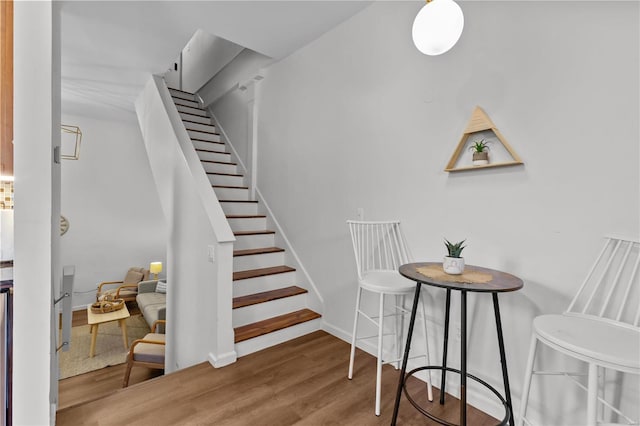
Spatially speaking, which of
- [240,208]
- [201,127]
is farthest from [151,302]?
[201,127]

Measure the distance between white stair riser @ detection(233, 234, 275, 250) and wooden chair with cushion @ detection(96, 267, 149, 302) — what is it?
125 inches

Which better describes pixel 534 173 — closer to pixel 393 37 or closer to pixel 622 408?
pixel 622 408

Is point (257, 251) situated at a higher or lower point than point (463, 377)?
higher

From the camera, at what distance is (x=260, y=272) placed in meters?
2.98

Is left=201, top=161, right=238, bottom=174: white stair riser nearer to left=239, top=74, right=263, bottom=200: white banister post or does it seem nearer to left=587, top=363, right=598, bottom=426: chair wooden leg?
left=239, top=74, right=263, bottom=200: white banister post

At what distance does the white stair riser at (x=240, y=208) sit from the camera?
3.56 metres

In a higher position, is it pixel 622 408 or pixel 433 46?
pixel 433 46

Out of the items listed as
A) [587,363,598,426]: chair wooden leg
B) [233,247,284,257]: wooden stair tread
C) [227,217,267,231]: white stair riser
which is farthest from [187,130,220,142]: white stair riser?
[587,363,598,426]: chair wooden leg

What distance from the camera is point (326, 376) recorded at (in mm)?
2064

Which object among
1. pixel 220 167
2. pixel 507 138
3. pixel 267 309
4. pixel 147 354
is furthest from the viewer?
pixel 220 167

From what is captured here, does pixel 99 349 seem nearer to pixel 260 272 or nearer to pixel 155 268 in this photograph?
pixel 155 268

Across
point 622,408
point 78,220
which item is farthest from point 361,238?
point 78,220

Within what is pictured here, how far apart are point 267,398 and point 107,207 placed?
527cm

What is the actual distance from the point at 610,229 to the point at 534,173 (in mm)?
386
